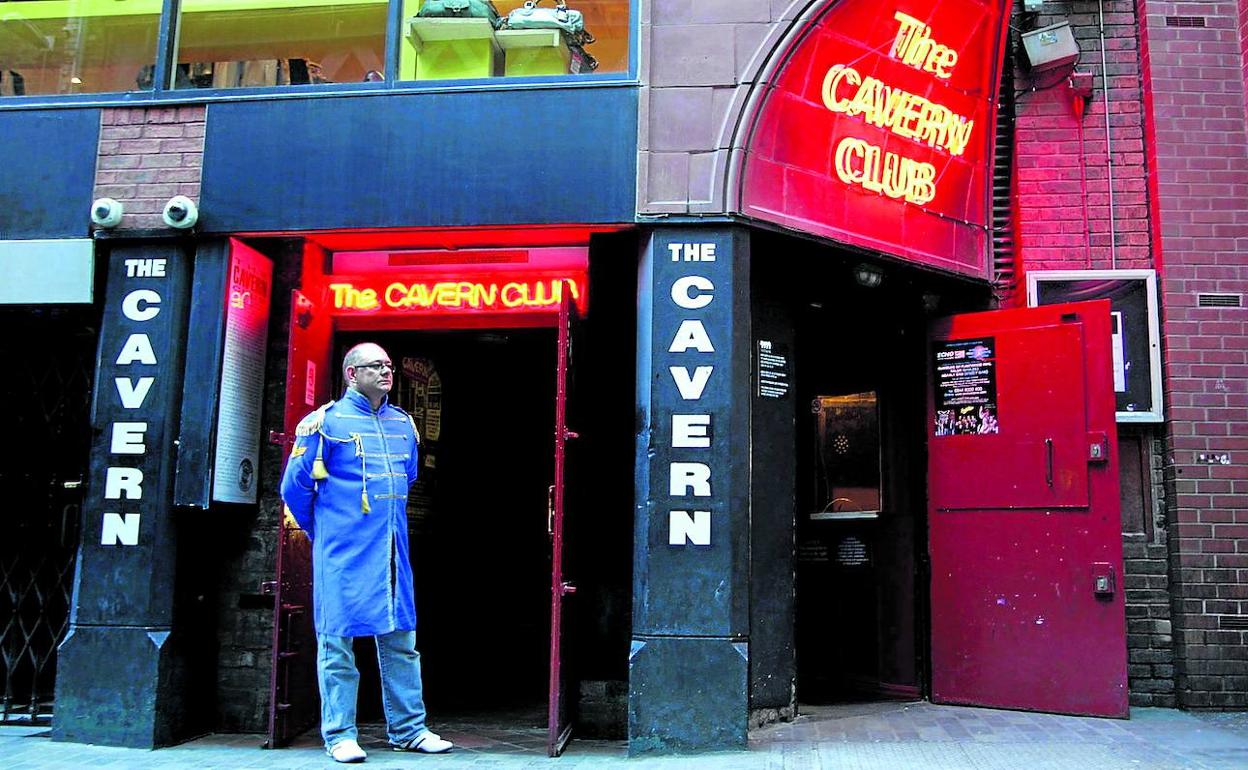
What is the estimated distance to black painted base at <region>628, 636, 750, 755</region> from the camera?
19.6 ft

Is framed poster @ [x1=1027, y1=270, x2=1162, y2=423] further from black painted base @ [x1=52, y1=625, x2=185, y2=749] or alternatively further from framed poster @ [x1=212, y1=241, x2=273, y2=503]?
black painted base @ [x1=52, y1=625, x2=185, y2=749]

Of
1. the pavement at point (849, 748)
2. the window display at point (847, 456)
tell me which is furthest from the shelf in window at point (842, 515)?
the pavement at point (849, 748)

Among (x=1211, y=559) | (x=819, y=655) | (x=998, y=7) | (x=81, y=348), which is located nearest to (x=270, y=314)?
(x=81, y=348)

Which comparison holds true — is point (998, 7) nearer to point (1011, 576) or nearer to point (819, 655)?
point (1011, 576)

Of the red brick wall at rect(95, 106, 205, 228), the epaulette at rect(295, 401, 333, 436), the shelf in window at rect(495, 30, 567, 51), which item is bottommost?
the epaulette at rect(295, 401, 333, 436)

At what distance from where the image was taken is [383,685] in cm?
618

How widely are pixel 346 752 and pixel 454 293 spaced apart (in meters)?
2.91

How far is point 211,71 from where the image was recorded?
7.23m

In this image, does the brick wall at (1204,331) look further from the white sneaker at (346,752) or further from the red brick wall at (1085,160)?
the white sneaker at (346,752)

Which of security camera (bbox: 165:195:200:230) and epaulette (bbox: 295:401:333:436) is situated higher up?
security camera (bbox: 165:195:200:230)

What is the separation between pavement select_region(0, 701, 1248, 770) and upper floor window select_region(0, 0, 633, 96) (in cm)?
413

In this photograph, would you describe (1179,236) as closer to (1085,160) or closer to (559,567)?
(1085,160)

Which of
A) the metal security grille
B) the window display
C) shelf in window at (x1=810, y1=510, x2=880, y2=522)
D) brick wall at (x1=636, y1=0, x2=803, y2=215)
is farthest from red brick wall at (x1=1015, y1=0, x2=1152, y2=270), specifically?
the metal security grille

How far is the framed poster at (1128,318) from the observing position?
7406 mm
